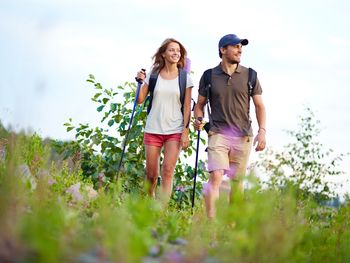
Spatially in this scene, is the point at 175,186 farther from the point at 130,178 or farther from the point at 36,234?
the point at 36,234

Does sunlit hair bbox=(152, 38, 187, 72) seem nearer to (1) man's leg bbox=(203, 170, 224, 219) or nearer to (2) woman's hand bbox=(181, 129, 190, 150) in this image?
(2) woman's hand bbox=(181, 129, 190, 150)

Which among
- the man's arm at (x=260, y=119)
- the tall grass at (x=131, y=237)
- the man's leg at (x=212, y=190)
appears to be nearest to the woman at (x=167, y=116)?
the man's leg at (x=212, y=190)

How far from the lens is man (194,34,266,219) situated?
24.4 ft

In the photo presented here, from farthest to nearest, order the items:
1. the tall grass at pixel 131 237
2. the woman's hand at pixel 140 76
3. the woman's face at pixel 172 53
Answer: the woman's hand at pixel 140 76, the woman's face at pixel 172 53, the tall grass at pixel 131 237

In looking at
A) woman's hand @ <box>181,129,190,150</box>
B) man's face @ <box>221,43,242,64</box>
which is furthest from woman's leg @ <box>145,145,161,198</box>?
A: man's face @ <box>221,43,242,64</box>

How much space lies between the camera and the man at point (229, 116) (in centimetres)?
745

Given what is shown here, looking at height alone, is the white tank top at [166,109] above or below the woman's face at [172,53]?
below

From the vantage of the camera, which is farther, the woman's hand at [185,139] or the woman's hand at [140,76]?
the woman's hand at [140,76]

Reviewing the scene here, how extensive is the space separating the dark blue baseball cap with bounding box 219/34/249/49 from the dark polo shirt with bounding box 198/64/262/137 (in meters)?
0.33

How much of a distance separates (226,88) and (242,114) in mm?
363

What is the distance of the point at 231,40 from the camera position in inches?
301

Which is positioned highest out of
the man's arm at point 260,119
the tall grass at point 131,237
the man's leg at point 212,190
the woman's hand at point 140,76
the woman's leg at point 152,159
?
the woman's hand at point 140,76

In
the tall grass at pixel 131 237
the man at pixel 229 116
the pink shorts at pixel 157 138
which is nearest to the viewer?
the tall grass at pixel 131 237

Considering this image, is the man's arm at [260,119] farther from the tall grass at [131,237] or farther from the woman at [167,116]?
the tall grass at [131,237]
